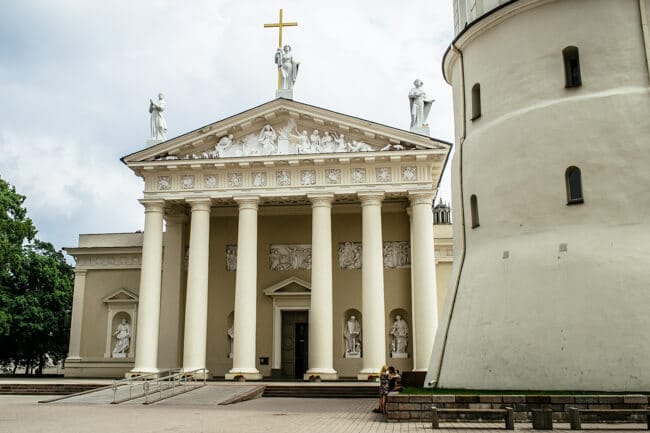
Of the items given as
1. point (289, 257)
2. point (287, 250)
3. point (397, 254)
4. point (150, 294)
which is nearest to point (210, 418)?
point (150, 294)

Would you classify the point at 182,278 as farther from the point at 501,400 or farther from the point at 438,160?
the point at 501,400

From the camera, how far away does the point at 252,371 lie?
27750 mm

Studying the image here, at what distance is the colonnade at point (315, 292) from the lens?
27438 mm

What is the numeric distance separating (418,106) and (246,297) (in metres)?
11.2

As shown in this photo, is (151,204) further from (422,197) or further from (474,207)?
(474,207)

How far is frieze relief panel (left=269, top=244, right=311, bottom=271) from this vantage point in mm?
32406

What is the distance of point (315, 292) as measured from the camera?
2803 centimetres

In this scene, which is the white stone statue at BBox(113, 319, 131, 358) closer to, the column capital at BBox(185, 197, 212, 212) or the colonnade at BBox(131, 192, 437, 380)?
the colonnade at BBox(131, 192, 437, 380)

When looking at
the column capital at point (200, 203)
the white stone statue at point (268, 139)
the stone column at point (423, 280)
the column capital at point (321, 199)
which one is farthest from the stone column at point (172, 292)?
the stone column at point (423, 280)

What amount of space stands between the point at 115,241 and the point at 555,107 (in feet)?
88.1

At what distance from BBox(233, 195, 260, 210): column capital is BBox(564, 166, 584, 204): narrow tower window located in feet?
52.0

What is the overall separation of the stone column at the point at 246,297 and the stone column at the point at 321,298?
2413 mm

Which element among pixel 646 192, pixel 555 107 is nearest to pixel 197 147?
pixel 555 107

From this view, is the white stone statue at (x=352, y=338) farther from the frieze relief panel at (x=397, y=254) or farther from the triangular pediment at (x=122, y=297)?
the triangular pediment at (x=122, y=297)
